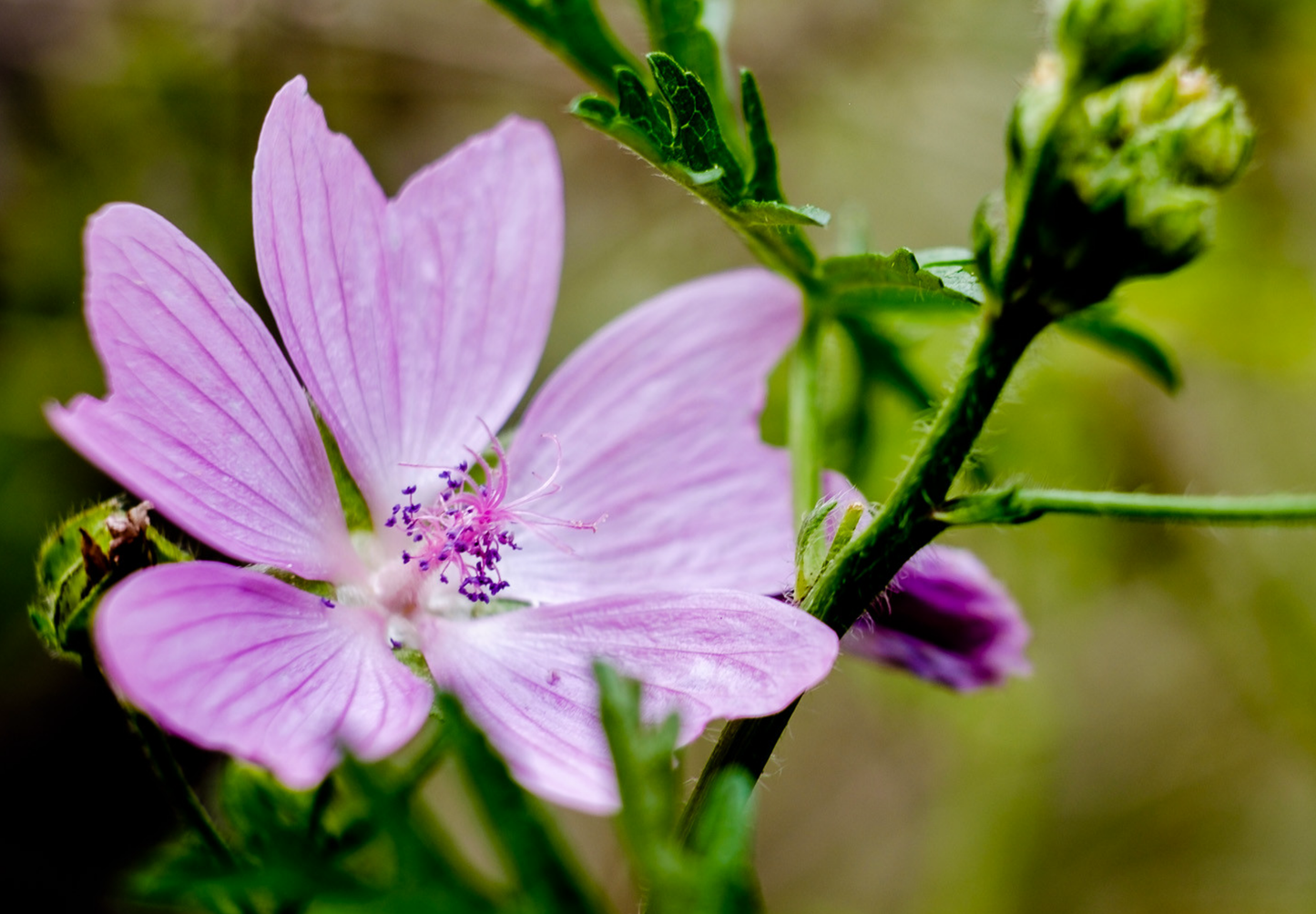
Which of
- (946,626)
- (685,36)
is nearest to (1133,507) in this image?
(946,626)

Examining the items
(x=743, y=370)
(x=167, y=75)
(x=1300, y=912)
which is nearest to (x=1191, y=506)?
(x=743, y=370)

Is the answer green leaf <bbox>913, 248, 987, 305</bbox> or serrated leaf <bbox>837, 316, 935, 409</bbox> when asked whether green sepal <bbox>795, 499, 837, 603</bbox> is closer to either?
green leaf <bbox>913, 248, 987, 305</bbox>

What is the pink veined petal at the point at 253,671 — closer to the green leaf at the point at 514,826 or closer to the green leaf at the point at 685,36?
the green leaf at the point at 514,826

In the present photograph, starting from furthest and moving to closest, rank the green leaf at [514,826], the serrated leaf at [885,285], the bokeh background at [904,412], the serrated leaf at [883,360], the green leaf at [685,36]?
1. the bokeh background at [904,412]
2. the serrated leaf at [883,360]
3. the green leaf at [685,36]
4. the serrated leaf at [885,285]
5. the green leaf at [514,826]

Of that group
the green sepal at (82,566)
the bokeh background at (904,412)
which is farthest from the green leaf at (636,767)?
the bokeh background at (904,412)

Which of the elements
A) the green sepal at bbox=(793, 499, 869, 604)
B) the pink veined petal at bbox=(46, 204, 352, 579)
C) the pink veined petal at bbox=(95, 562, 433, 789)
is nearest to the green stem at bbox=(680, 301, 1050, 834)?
the green sepal at bbox=(793, 499, 869, 604)

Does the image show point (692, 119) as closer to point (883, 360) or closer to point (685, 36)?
point (685, 36)
